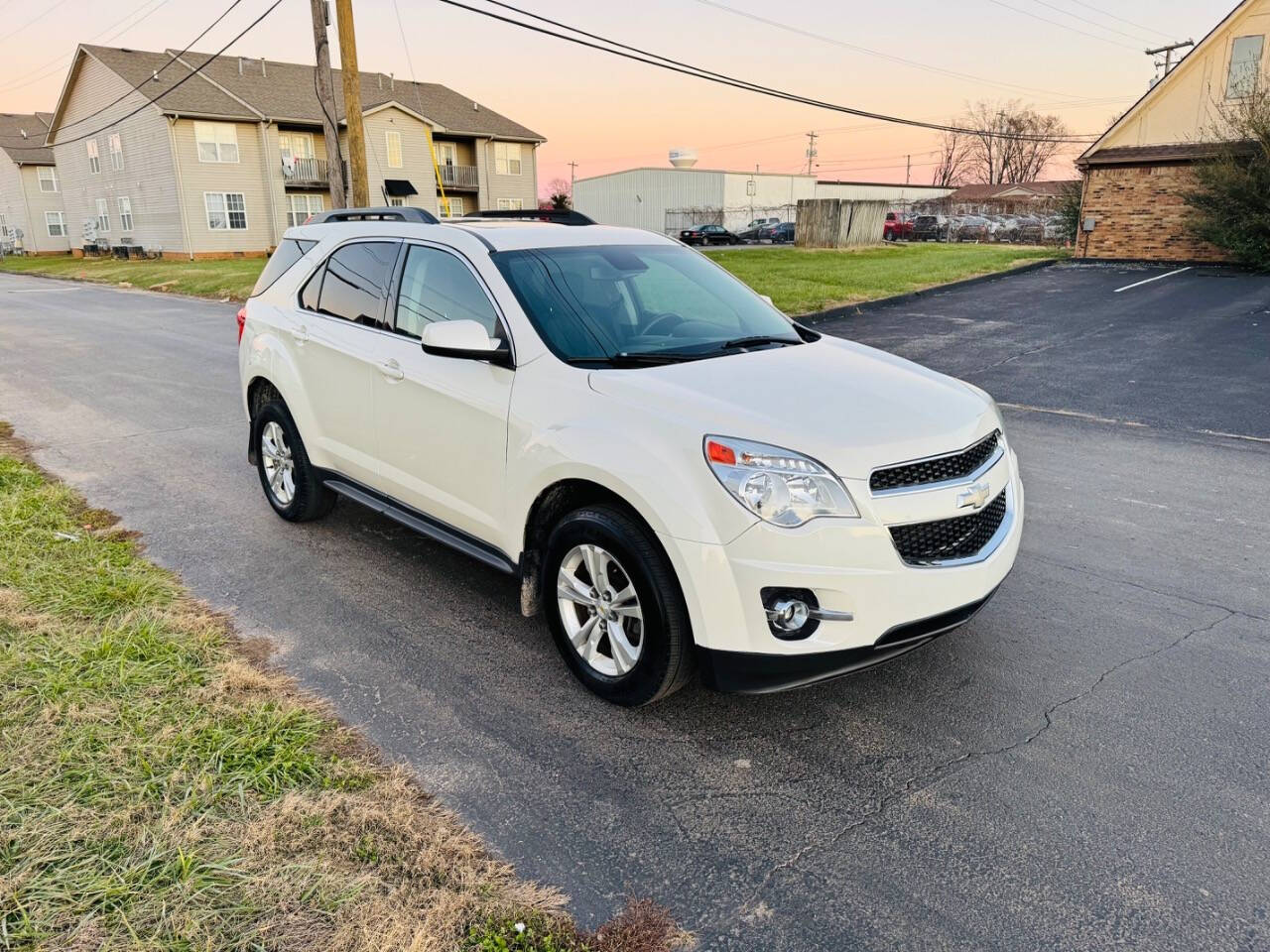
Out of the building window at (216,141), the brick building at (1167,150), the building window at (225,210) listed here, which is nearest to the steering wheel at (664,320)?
the brick building at (1167,150)

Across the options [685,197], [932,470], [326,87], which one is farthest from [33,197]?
[932,470]

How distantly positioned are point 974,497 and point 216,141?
45070 mm

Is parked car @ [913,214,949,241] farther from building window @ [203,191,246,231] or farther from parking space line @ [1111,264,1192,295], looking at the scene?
building window @ [203,191,246,231]

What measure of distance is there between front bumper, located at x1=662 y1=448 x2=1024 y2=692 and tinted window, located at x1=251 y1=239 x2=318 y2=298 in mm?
3668

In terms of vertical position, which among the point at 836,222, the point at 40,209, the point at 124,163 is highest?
the point at 124,163

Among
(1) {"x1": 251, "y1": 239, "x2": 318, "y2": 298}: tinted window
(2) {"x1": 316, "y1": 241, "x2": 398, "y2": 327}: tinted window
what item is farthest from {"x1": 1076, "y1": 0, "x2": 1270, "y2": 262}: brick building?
(2) {"x1": 316, "y1": 241, "x2": 398, "y2": 327}: tinted window

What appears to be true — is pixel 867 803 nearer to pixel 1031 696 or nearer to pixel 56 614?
pixel 1031 696

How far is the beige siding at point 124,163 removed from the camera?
40312 millimetres

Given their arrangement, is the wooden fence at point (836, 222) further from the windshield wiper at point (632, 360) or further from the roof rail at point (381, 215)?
the windshield wiper at point (632, 360)

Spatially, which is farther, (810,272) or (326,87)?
(810,272)

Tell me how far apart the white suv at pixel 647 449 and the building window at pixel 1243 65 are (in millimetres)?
27311

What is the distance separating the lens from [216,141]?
40.6 m

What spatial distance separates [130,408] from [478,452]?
7.07 meters

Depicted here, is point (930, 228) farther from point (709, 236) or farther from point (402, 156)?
point (402, 156)
